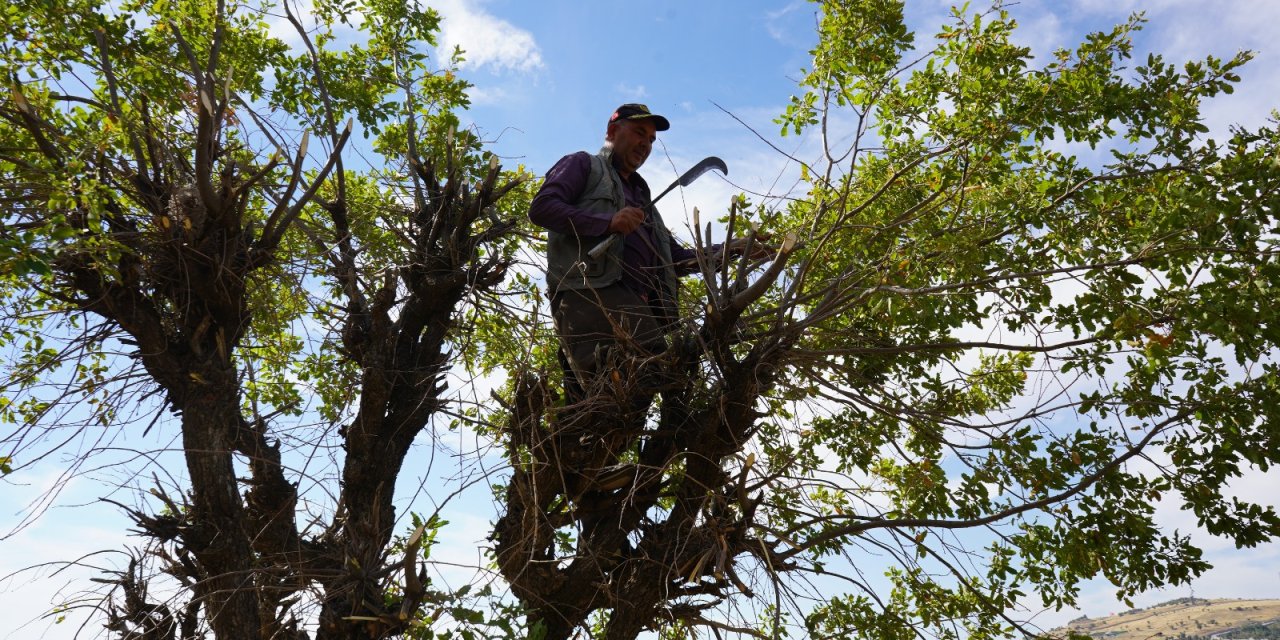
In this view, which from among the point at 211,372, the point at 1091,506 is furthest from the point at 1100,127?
the point at 211,372

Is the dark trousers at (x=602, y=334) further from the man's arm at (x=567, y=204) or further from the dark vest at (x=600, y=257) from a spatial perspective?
the man's arm at (x=567, y=204)

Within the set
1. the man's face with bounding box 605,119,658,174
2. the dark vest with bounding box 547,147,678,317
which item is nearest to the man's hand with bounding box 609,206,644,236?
the dark vest with bounding box 547,147,678,317

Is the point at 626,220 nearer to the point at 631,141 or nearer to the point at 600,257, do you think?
the point at 600,257

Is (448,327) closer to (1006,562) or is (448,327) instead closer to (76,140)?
(76,140)

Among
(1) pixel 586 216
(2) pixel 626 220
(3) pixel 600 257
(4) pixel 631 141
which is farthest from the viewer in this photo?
(4) pixel 631 141

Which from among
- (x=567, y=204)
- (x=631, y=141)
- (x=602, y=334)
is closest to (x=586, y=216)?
(x=567, y=204)

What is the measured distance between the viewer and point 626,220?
4.12 meters

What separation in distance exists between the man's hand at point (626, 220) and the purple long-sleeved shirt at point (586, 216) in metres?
0.07

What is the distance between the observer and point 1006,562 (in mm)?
5137

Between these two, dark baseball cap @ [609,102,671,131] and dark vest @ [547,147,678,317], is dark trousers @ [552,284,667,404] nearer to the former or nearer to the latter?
dark vest @ [547,147,678,317]

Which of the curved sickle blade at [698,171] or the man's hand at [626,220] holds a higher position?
the curved sickle blade at [698,171]

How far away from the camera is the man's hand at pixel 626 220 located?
4117mm

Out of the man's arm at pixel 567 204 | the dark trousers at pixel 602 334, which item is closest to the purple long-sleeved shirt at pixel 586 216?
the man's arm at pixel 567 204

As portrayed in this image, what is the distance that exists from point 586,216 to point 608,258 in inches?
9.7
